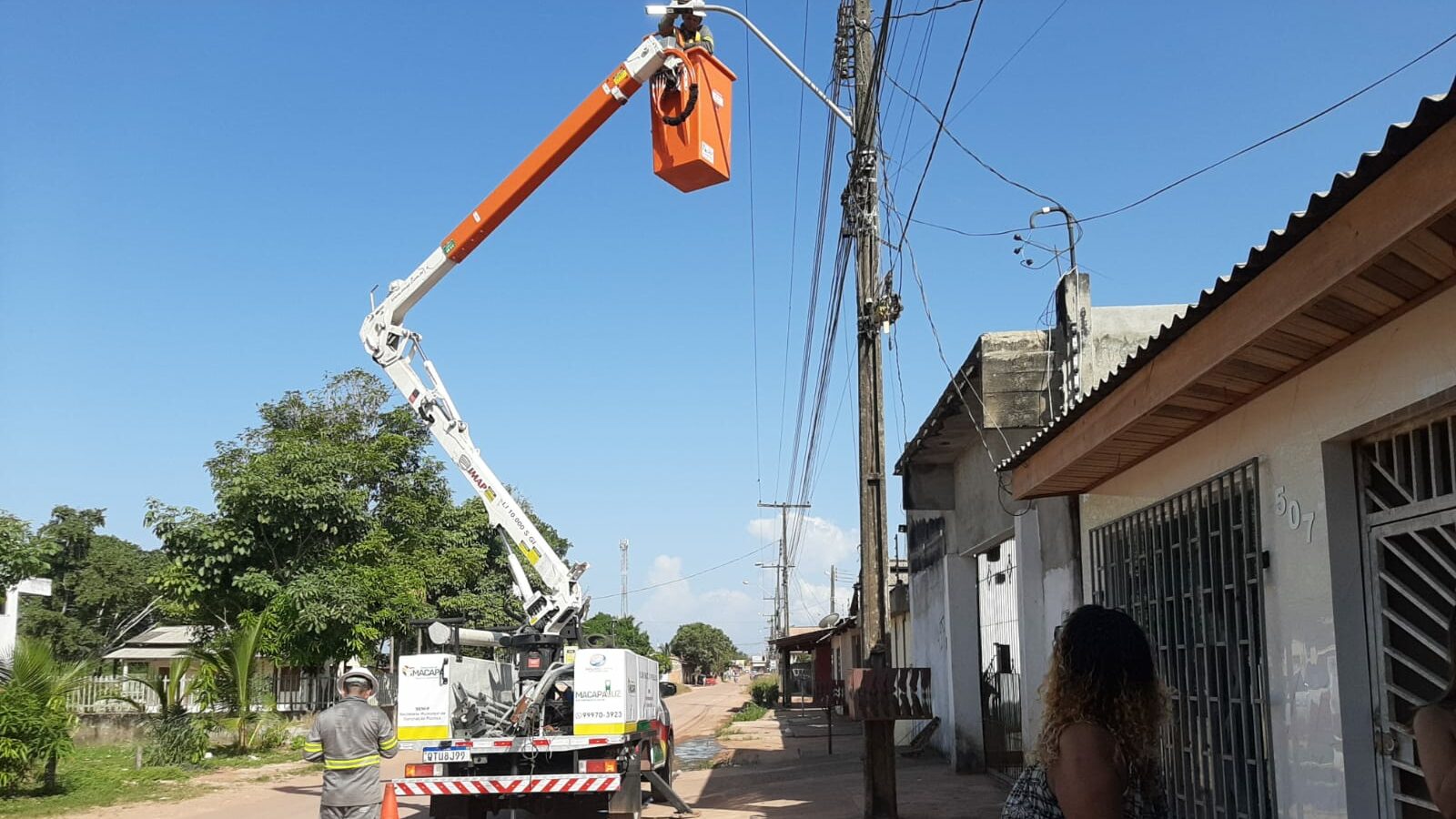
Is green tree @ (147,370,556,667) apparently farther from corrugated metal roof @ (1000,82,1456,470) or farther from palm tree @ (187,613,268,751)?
corrugated metal roof @ (1000,82,1456,470)

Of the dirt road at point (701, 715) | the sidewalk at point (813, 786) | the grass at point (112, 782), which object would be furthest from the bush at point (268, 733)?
the sidewalk at point (813, 786)

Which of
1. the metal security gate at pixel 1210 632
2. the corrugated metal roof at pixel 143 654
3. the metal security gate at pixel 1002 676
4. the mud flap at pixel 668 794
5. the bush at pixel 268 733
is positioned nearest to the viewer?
the metal security gate at pixel 1210 632

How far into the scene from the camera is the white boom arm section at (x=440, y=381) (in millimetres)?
13141

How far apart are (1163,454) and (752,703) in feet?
133

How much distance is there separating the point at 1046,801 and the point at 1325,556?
155 inches

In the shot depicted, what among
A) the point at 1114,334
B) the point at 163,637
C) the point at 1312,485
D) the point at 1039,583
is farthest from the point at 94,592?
the point at 1312,485

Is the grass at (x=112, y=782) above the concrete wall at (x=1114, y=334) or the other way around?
the other way around

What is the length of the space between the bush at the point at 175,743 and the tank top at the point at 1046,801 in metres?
20.5

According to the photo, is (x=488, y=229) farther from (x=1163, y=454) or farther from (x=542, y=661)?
(x=1163, y=454)

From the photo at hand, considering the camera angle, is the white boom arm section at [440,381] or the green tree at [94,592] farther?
the green tree at [94,592]

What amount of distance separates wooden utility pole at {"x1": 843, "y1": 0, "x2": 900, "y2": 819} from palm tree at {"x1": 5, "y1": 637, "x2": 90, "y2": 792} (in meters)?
10.7

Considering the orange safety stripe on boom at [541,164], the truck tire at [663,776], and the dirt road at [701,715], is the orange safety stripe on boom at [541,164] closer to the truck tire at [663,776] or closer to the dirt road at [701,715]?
the truck tire at [663,776]

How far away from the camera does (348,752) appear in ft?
27.6

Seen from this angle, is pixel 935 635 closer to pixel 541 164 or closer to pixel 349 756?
pixel 541 164
